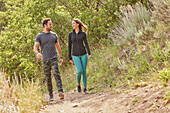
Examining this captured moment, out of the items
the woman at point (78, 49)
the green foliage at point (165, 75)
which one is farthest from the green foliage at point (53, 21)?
the green foliage at point (165, 75)

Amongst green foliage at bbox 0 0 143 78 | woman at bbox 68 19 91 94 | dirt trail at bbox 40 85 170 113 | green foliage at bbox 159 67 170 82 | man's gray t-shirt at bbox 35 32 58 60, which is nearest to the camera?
dirt trail at bbox 40 85 170 113

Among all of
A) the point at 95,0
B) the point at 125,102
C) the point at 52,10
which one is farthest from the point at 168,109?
the point at 52,10

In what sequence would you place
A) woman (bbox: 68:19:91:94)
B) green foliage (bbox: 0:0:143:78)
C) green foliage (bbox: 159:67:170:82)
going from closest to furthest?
green foliage (bbox: 159:67:170:82), woman (bbox: 68:19:91:94), green foliage (bbox: 0:0:143:78)

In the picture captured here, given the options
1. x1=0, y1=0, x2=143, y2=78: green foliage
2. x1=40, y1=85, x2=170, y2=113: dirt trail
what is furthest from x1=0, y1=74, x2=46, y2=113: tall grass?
x1=0, y1=0, x2=143, y2=78: green foliage

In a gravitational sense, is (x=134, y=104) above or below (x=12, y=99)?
below

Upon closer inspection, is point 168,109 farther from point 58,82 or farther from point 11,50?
point 11,50

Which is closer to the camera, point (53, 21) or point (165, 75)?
point (165, 75)

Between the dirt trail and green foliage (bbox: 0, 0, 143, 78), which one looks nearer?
the dirt trail

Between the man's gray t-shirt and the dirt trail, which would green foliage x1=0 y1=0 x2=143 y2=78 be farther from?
the dirt trail

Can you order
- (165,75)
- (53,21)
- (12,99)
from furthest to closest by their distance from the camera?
(53,21) < (165,75) < (12,99)

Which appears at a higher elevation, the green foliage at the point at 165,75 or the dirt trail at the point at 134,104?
the green foliage at the point at 165,75

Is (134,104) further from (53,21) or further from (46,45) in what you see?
(53,21)

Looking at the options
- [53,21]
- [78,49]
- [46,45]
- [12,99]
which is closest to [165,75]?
[12,99]

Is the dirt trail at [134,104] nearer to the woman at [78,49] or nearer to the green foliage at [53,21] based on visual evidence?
the woman at [78,49]
